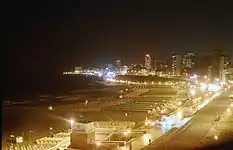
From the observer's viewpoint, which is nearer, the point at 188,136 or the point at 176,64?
the point at 188,136

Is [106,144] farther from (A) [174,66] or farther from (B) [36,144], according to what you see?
(A) [174,66]

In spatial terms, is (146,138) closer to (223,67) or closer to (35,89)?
(35,89)

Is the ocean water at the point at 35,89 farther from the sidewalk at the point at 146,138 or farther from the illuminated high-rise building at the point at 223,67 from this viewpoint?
the illuminated high-rise building at the point at 223,67

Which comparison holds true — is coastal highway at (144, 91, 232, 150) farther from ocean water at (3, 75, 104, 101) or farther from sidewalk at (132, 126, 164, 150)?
ocean water at (3, 75, 104, 101)

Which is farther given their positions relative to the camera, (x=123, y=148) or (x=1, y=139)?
(x=123, y=148)

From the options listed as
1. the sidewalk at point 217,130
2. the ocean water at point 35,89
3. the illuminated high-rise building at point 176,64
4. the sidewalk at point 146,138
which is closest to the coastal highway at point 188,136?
the sidewalk at point 217,130

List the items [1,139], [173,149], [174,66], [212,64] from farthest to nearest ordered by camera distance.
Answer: [174,66]
[212,64]
[173,149]
[1,139]

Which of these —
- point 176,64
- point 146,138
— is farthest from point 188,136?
point 176,64

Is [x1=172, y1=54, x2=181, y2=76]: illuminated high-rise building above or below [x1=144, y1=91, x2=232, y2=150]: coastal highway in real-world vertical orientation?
above

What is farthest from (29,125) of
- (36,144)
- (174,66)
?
(174,66)

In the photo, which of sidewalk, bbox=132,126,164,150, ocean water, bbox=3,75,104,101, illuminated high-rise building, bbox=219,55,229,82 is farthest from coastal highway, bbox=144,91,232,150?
illuminated high-rise building, bbox=219,55,229,82

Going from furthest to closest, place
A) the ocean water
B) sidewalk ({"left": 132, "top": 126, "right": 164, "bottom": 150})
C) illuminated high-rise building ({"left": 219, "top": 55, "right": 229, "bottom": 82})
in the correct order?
illuminated high-rise building ({"left": 219, "top": 55, "right": 229, "bottom": 82}), the ocean water, sidewalk ({"left": 132, "top": 126, "right": 164, "bottom": 150})
